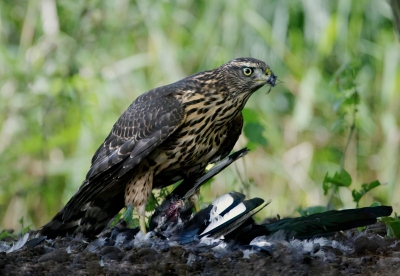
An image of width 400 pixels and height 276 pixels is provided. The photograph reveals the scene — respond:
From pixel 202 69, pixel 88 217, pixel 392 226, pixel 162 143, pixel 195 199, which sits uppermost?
pixel 202 69

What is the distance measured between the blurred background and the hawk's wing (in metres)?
3.01

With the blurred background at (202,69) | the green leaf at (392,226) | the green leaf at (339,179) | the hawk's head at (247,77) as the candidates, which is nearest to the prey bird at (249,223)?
the green leaf at (392,226)

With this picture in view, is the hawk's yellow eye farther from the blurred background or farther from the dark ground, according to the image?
the blurred background

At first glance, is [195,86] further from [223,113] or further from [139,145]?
[139,145]

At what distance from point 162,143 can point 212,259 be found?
1.27 m

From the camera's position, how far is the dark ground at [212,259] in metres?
3.20

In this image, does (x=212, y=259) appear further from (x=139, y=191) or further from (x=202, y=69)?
(x=202, y=69)

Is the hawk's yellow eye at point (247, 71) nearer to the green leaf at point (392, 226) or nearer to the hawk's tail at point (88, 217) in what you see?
the hawk's tail at point (88, 217)

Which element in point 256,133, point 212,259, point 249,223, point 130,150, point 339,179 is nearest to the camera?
point 212,259

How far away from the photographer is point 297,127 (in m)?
7.89

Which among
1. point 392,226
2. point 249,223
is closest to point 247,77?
point 249,223

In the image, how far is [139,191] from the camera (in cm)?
446

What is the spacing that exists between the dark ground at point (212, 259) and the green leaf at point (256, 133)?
149 cm

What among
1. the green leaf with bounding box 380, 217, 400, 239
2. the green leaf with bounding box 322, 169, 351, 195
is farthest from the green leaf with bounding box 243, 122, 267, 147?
the green leaf with bounding box 380, 217, 400, 239
